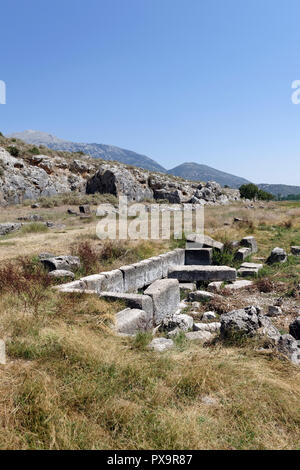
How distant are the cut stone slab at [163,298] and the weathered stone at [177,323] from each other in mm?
434

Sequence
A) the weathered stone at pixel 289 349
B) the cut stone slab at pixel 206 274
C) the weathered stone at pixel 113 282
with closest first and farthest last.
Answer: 1. the weathered stone at pixel 289 349
2. the weathered stone at pixel 113 282
3. the cut stone slab at pixel 206 274

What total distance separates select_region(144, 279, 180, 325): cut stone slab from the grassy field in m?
1.68

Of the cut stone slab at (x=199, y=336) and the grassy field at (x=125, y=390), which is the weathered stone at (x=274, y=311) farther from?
the grassy field at (x=125, y=390)

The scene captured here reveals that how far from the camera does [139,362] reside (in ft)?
11.9

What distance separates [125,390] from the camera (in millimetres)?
3205

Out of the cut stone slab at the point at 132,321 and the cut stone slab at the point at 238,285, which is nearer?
the cut stone slab at the point at 132,321

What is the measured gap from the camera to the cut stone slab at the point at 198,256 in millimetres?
11473

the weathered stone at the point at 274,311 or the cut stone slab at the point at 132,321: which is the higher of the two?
the cut stone slab at the point at 132,321

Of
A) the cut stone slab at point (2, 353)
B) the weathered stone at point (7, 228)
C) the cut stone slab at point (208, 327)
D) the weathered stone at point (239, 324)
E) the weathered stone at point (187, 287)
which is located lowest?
the weathered stone at point (187, 287)

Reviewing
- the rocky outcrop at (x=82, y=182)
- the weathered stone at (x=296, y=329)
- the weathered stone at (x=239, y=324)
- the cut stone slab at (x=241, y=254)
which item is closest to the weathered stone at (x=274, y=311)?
the weathered stone at (x=296, y=329)

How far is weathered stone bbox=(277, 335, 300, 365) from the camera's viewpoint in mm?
4219

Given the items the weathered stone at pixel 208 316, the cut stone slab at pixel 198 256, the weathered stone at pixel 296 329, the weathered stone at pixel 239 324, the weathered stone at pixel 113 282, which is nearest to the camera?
the weathered stone at pixel 239 324
